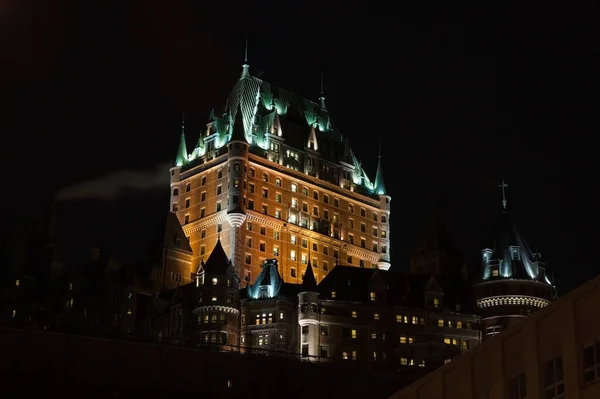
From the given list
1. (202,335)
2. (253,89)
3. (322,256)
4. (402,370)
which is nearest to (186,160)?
(253,89)

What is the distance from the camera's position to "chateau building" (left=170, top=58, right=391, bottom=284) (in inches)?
5389

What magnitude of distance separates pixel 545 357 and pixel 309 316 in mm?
75664

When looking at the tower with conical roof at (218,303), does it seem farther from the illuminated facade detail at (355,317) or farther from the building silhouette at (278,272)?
the illuminated facade detail at (355,317)

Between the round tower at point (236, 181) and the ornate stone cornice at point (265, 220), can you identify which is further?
the ornate stone cornice at point (265, 220)

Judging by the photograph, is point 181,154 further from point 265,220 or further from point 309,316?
point 309,316

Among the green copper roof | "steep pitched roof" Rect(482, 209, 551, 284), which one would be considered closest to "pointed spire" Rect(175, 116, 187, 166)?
the green copper roof

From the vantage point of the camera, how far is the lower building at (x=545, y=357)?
3136 centimetres

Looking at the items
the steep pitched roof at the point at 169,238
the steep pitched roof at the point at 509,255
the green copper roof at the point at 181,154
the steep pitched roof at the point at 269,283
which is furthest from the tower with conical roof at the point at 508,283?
the green copper roof at the point at 181,154

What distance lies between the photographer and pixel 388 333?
11050 centimetres

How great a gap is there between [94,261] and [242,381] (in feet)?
163

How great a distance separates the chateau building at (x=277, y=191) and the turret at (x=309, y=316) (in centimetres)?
2310

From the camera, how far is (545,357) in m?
33.3

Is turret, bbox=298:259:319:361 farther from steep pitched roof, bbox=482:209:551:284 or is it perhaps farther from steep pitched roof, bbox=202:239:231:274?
steep pitched roof, bbox=482:209:551:284

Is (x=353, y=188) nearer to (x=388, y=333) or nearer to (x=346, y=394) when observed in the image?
(x=388, y=333)
